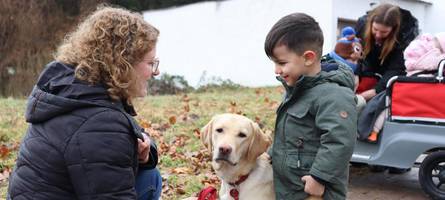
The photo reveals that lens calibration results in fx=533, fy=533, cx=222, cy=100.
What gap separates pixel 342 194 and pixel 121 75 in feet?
4.45

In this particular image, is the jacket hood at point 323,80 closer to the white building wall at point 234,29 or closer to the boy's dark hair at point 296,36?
the boy's dark hair at point 296,36

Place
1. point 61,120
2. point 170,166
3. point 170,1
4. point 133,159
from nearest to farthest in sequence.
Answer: point 61,120
point 133,159
point 170,166
point 170,1

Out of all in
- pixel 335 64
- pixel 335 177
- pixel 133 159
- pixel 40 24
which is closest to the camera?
pixel 133 159

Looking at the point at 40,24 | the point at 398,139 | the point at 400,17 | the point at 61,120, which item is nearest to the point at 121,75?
the point at 61,120

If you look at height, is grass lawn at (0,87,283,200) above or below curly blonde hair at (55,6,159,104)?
below

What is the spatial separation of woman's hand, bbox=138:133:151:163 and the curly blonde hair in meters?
0.33

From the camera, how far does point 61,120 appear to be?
219 cm

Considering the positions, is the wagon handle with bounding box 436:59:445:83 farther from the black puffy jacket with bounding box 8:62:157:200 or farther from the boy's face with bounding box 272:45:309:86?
the black puffy jacket with bounding box 8:62:157:200

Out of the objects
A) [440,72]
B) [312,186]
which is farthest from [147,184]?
Result: [440,72]

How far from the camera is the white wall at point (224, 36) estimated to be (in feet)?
49.2

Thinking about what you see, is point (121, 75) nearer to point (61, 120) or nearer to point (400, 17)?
point (61, 120)

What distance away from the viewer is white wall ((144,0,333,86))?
14992 mm

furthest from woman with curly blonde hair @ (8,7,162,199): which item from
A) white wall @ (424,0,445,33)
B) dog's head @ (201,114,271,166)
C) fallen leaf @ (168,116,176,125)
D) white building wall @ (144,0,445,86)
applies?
white wall @ (424,0,445,33)

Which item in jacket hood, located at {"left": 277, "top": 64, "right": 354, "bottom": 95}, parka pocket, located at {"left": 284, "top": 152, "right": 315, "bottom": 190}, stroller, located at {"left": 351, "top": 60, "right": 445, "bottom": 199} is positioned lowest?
stroller, located at {"left": 351, "top": 60, "right": 445, "bottom": 199}
